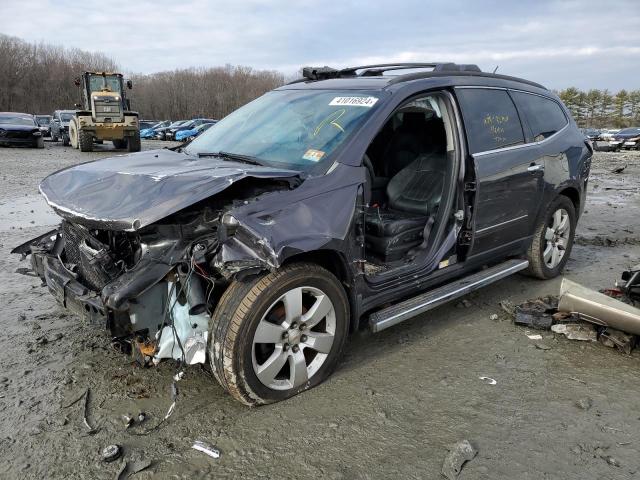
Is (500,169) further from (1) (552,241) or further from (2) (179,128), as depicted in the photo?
(2) (179,128)

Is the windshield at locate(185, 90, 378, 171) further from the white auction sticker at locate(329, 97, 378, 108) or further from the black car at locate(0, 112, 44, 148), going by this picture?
the black car at locate(0, 112, 44, 148)

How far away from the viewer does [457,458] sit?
246 cm

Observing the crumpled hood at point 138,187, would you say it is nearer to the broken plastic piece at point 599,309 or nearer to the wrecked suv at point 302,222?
the wrecked suv at point 302,222

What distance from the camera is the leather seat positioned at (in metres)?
3.86

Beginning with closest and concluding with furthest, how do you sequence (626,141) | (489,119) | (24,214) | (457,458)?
(457,458) < (489,119) < (24,214) < (626,141)

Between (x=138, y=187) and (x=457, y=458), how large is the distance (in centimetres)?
224

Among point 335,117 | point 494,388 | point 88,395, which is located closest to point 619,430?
point 494,388

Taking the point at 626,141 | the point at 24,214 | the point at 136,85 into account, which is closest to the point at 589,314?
the point at 24,214

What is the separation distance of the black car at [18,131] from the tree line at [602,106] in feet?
172

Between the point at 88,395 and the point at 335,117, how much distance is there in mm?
2335

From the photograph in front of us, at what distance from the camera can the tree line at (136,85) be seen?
6531cm

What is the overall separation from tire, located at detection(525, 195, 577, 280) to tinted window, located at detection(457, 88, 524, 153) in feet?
2.97

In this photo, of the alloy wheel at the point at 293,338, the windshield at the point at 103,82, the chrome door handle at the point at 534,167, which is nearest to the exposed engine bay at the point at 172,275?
the alloy wheel at the point at 293,338

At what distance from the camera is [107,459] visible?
8.00 feet
